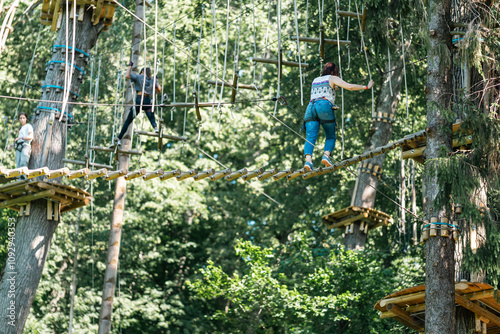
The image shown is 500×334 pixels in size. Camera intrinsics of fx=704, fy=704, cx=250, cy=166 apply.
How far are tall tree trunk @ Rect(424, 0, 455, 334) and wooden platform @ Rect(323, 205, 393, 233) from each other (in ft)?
14.2

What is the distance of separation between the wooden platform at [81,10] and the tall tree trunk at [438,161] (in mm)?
4005

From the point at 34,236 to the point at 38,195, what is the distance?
53 cm

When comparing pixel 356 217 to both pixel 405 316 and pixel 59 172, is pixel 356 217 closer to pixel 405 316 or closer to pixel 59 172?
pixel 405 316

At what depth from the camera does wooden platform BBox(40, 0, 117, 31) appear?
8.77 metres

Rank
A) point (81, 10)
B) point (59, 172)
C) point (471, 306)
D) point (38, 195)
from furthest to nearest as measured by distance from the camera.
A: point (81, 10) < point (38, 195) < point (471, 306) < point (59, 172)

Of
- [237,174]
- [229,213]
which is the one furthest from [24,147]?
[229,213]

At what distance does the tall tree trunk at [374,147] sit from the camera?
1185 cm

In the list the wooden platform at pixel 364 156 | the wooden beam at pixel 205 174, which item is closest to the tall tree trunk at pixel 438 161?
the wooden platform at pixel 364 156

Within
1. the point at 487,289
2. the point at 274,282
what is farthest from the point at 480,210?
the point at 274,282

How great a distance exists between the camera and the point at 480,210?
720 centimetres

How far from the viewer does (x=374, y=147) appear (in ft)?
39.5

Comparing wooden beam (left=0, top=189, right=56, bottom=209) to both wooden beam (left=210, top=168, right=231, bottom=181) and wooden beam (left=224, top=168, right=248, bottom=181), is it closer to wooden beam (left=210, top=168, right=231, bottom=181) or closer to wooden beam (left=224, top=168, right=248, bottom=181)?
wooden beam (left=210, top=168, right=231, bottom=181)

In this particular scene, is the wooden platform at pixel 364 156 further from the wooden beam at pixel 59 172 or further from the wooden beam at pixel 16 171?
the wooden beam at pixel 16 171

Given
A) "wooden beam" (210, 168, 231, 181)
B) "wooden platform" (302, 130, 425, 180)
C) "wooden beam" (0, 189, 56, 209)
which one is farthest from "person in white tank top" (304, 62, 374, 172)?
"wooden beam" (0, 189, 56, 209)
